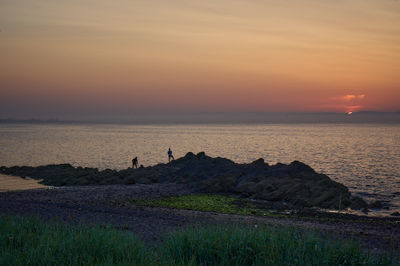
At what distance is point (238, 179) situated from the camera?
34.2m

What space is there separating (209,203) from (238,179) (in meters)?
8.52

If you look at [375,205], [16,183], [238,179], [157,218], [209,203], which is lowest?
[16,183]

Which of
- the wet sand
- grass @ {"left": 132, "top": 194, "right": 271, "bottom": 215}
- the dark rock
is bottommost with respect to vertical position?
the wet sand

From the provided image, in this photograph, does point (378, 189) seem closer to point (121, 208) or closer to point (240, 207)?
point (240, 207)

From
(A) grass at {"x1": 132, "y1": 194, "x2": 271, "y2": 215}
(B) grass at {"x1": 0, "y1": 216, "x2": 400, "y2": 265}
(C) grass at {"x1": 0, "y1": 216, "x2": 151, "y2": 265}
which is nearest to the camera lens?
(C) grass at {"x1": 0, "y1": 216, "x2": 151, "y2": 265}

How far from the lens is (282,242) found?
10070 millimetres

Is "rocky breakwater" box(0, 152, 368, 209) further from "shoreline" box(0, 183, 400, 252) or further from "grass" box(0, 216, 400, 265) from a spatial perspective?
"grass" box(0, 216, 400, 265)

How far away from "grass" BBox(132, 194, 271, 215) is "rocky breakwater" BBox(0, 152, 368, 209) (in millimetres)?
2728

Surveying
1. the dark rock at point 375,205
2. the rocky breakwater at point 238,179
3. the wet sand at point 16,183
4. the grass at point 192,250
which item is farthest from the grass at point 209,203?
the wet sand at point 16,183

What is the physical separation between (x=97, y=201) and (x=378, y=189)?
25.1 m

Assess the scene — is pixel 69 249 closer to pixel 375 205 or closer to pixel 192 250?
pixel 192 250

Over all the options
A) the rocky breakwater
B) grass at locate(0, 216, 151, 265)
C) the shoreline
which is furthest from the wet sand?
grass at locate(0, 216, 151, 265)

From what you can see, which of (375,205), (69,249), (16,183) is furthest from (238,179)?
(69,249)

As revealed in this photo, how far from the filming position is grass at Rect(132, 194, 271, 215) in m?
23.7
